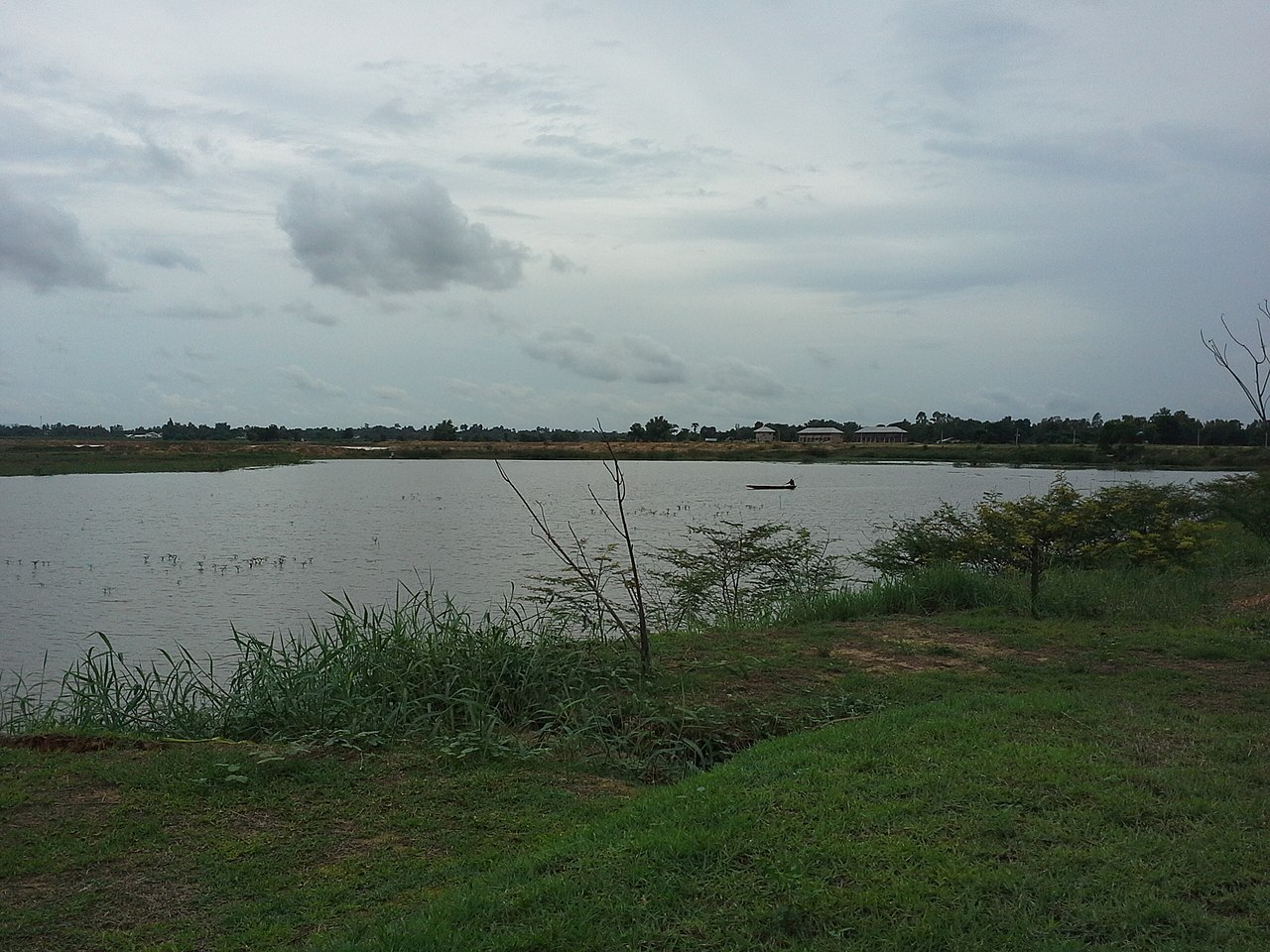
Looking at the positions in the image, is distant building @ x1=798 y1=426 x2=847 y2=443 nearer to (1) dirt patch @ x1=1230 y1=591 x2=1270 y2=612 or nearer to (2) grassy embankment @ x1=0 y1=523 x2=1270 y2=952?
(1) dirt patch @ x1=1230 y1=591 x2=1270 y2=612

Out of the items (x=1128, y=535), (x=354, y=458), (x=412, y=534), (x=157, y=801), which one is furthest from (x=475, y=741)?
(x=354, y=458)

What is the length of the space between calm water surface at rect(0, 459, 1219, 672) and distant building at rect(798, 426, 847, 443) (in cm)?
5892

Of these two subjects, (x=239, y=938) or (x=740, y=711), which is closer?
(x=239, y=938)

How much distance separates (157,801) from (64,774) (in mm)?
863

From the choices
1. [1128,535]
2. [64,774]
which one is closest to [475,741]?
[64,774]

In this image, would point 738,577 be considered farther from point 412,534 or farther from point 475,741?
point 412,534

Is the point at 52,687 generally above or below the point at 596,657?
below

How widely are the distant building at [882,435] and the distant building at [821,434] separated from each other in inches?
86.3

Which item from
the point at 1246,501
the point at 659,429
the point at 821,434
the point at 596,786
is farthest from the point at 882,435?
the point at 596,786

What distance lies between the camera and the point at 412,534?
27.1 metres

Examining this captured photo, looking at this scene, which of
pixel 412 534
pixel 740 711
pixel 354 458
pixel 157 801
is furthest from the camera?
pixel 354 458

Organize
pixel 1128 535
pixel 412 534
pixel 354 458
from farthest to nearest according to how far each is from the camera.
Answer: pixel 354 458, pixel 412 534, pixel 1128 535

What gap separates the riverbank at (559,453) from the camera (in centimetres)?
6112

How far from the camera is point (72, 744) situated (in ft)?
21.9
